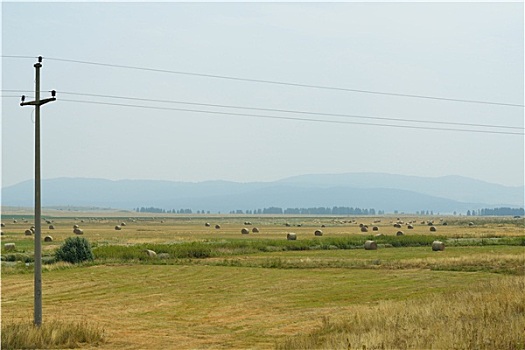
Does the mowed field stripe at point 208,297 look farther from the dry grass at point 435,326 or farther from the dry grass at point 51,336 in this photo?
the dry grass at point 435,326

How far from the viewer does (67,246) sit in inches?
1828

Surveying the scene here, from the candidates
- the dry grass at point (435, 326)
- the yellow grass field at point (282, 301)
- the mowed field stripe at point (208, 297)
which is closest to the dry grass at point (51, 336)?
the yellow grass field at point (282, 301)

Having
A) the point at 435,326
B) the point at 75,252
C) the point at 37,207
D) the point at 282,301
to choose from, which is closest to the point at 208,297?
the point at 282,301

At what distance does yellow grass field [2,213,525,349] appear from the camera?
17562 mm

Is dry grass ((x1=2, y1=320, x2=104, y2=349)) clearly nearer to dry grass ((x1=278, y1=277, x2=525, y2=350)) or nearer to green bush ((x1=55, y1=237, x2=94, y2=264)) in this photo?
dry grass ((x1=278, y1=277, x2=525, y2=350))

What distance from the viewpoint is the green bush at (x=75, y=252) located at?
4600 centimetres

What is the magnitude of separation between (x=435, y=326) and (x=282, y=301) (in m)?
11.1

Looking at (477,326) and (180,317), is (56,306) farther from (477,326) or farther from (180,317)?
(477,326)

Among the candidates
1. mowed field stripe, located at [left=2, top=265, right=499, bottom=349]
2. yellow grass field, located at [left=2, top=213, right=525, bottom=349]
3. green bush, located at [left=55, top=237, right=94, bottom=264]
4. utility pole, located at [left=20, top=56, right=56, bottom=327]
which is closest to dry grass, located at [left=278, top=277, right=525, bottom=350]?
yellow grass field, located at [left=2, top=213, right=525, bottom=349]

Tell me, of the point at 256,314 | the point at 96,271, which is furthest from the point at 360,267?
the point at 256,314

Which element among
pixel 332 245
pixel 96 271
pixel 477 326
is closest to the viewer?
pixel 477 326

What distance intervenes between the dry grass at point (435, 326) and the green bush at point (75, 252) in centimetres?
2641

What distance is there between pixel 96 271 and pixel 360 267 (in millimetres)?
13758

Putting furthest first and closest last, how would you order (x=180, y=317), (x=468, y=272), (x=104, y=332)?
1. (x=468, y=272)
2. (x=180, y=317)
3. (x=104, y=332)
